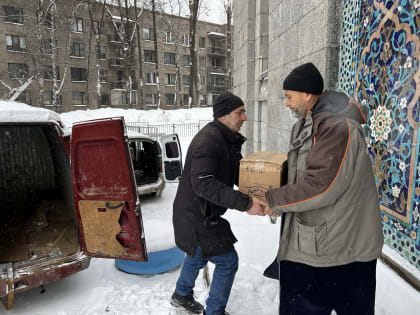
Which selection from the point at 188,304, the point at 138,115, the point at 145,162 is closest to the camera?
the point at 188,304

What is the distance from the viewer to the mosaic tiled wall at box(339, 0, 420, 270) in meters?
2.93

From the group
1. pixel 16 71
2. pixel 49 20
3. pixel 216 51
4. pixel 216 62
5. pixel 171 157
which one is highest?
pixel 216 51

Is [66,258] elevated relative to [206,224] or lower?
lower

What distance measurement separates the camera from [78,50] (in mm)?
30375

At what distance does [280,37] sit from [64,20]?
26.5 metres

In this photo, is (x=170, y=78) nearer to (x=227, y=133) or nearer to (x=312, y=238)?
(x=227, y=133)

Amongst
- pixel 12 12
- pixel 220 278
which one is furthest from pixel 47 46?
pixel 220 278

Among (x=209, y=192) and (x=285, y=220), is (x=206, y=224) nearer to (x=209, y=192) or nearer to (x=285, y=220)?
(x=209, y=192)

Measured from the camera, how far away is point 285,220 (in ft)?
6.39

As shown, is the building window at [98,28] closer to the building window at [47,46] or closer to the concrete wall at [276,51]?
the building window at [47,46]

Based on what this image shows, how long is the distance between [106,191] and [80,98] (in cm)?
3182

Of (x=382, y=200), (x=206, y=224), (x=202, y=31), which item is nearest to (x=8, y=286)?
(x=206, y=224)

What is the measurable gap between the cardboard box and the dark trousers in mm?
562

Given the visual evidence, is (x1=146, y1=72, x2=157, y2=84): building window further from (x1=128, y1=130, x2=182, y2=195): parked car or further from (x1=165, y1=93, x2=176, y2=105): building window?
(x1=128, y1=130, x2=182, y2=195): parked car
